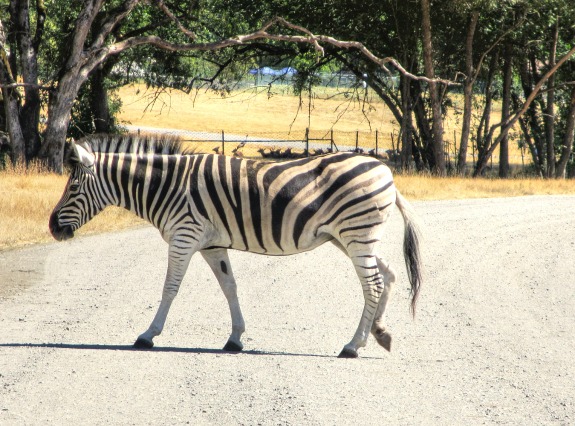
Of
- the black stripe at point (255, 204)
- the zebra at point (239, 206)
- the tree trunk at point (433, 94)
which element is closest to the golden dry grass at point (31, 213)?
the zebra at point (239, 206)

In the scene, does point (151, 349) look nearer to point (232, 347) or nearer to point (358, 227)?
point (232, 347)

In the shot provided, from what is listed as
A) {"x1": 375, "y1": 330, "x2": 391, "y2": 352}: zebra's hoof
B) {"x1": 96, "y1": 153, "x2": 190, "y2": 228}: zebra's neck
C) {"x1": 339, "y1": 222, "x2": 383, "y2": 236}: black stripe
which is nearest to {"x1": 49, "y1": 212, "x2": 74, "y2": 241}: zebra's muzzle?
{"x1": 96, "y1": 153, "x2": 190, "y2": 228}: zebra's neck

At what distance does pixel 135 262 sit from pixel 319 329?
4.59 meters

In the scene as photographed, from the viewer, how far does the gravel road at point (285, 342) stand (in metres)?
6.12

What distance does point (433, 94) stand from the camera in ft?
89.6

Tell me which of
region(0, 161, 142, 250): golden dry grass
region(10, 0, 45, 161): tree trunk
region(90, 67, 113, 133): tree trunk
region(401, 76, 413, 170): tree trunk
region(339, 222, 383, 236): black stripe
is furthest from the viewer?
region(90, 67, 113, 133): tree trunk

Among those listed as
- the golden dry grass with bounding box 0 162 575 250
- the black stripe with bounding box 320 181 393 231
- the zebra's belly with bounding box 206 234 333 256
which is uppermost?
the black stripe with bounding box 320 181 393 231

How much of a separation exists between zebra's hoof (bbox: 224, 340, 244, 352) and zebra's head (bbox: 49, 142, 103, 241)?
72.5 inches

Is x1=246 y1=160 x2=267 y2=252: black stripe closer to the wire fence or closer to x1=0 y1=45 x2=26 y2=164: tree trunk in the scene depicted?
x1=0 y1=45 x2=26 y2=164: tree trunk

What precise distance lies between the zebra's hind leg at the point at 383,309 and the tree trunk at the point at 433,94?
59.5 feet

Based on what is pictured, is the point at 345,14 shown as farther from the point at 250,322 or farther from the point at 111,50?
the point at 250,322

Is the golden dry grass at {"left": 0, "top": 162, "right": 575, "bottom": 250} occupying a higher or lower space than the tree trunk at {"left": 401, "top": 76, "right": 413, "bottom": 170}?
lower

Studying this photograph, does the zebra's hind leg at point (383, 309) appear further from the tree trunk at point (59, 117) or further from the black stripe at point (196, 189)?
the tree trunk at point (59, 117)

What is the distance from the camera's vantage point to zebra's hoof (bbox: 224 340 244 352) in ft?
26.0
